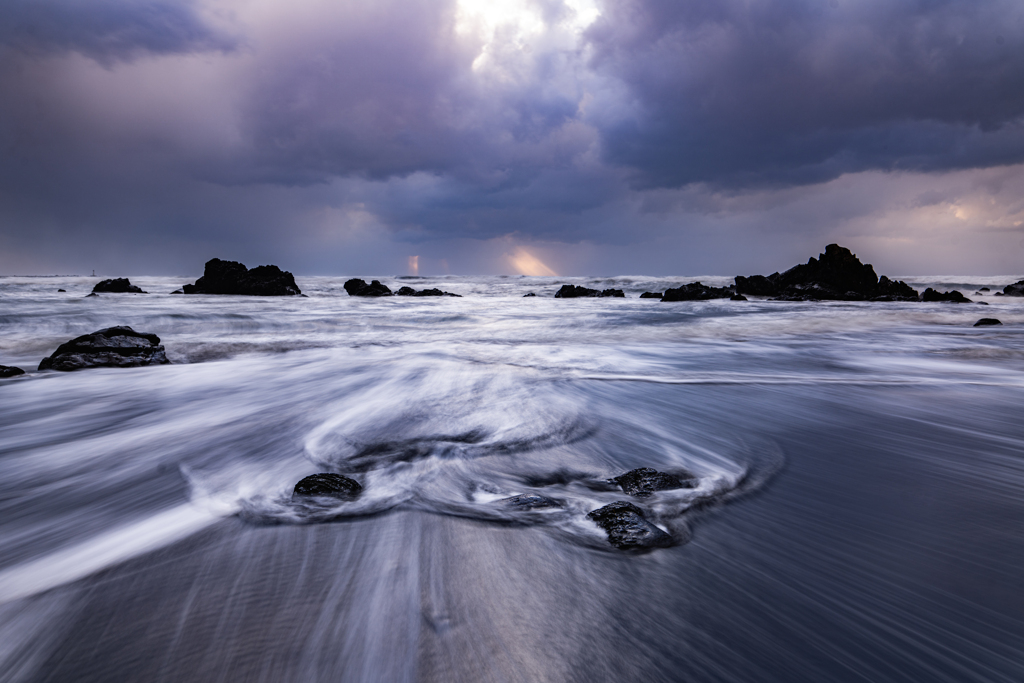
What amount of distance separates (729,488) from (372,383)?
4.07 m

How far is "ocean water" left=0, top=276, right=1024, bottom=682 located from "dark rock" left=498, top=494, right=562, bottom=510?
7 centimetres

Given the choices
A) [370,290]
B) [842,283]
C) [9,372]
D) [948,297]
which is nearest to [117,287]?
[370,290]

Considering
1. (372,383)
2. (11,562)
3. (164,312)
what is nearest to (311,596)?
(11,562)

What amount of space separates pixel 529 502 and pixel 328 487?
3.32 feet

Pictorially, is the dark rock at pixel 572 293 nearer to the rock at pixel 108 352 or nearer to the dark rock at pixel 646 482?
the rock at pixel 108 352

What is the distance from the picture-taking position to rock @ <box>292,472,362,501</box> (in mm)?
2260

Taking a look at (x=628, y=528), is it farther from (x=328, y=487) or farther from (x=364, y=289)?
(x=364, y=289)

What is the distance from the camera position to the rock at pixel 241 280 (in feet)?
81.8

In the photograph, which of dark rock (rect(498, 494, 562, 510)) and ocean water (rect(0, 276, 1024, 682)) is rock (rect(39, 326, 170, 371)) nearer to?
ocean water (rect(0, 276, 1024, 682))

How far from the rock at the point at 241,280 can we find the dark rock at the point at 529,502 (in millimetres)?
26048

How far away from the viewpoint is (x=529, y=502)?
216 cm

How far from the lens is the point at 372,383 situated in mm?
5340

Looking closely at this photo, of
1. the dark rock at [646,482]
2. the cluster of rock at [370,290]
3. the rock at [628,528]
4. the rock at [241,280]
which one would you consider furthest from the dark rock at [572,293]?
the rock at [628,528]

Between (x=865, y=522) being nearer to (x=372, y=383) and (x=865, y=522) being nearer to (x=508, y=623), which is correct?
(x=508, y=623)
